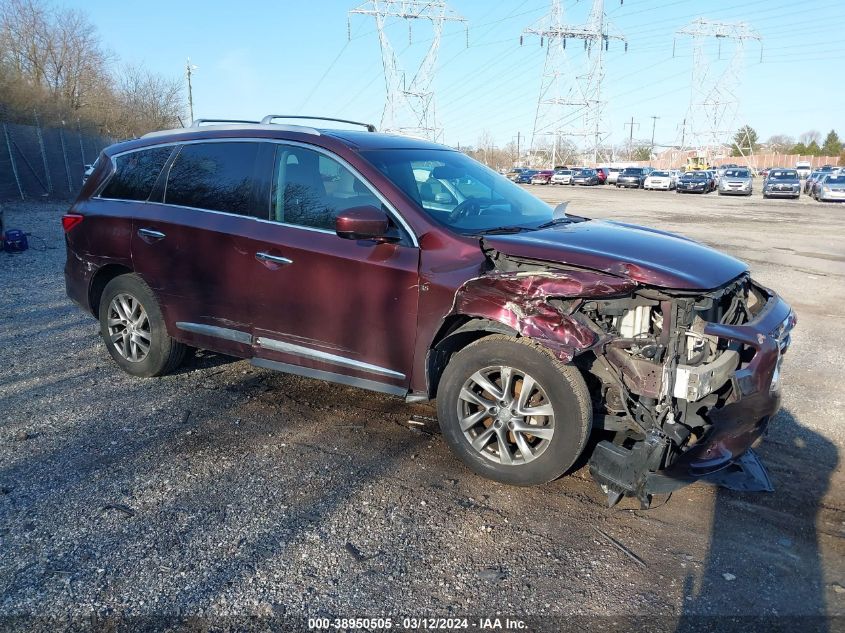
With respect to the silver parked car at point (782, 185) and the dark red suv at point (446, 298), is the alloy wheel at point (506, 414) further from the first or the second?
the silver parked car at point (782, 185)

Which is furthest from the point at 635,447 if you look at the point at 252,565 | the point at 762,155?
the point at 762,155

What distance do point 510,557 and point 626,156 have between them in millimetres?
139671

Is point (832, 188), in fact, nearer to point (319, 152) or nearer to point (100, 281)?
point (319, 152)

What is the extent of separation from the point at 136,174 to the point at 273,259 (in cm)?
181

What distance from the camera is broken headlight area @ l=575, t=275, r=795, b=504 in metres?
3.30

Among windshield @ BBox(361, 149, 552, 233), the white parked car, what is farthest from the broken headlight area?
the white parked car

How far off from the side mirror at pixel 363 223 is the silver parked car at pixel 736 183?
4121 cm

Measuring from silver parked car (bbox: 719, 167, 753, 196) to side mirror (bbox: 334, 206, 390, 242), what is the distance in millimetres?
41212

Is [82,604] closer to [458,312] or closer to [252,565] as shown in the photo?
[252,565]

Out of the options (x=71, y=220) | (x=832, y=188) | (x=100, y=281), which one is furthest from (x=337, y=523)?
(x=832, y=188)

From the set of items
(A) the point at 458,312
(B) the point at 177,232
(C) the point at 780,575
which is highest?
(B) the point at 177,232

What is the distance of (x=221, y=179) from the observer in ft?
15.8

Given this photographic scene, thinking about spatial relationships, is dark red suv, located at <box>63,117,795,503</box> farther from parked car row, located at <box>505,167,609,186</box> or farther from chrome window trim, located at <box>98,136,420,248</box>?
parked car row, located at <box>505,167,609,186</box>

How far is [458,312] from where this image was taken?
3723mm
